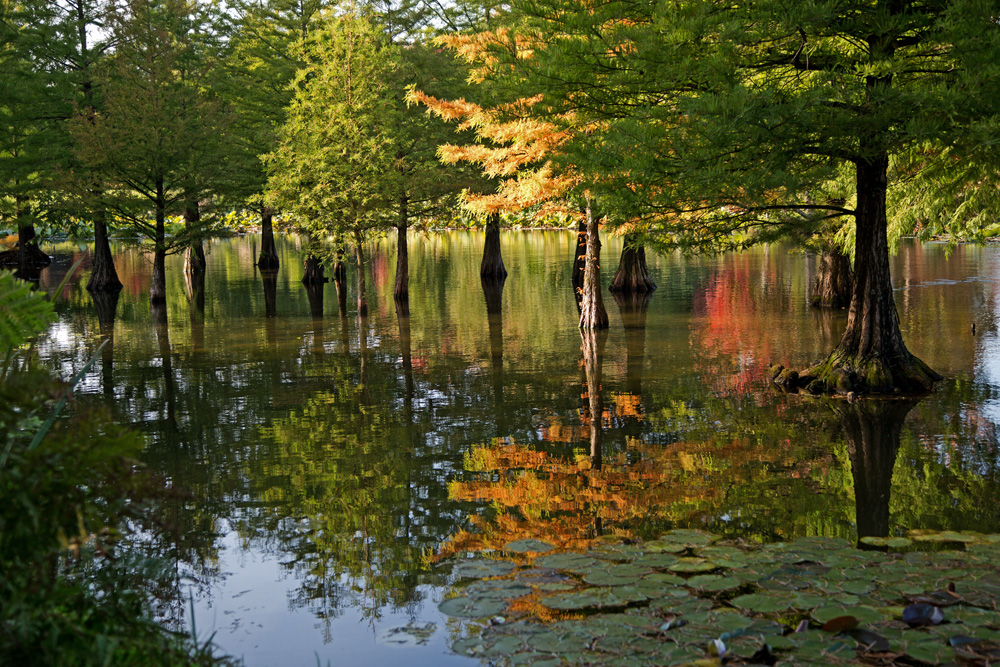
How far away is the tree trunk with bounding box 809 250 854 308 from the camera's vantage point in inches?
894

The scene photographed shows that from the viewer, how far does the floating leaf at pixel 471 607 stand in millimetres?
6027

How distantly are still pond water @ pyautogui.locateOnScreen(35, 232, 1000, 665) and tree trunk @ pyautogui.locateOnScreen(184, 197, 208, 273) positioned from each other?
664 centimetres

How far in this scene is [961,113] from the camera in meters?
10.5

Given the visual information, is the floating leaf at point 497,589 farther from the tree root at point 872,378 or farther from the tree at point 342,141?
the tree at point 342,141

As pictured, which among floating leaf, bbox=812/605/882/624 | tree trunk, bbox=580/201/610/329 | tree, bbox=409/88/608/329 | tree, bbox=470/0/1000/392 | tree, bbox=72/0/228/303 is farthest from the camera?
tree, bbox=72/0/228/303

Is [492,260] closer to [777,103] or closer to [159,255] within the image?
[159,255]

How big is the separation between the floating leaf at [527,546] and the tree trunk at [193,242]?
76.8ft

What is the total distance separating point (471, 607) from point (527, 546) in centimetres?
124

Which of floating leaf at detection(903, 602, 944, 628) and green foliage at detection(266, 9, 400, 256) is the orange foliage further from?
floating leaf at detection(903, 602, 944, 628)

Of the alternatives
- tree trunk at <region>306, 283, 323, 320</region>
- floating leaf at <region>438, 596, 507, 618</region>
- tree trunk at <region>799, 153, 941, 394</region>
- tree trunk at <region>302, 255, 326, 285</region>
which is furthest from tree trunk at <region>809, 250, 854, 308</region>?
floating leaf at <region>438, 596, 507, 618</region>

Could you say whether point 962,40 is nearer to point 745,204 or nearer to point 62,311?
point 745,204

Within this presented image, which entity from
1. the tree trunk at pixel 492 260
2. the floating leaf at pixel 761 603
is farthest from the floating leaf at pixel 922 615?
the tree trunk at pixel 492 260

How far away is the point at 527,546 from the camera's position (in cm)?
728

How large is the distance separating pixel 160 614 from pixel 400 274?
880 inches
